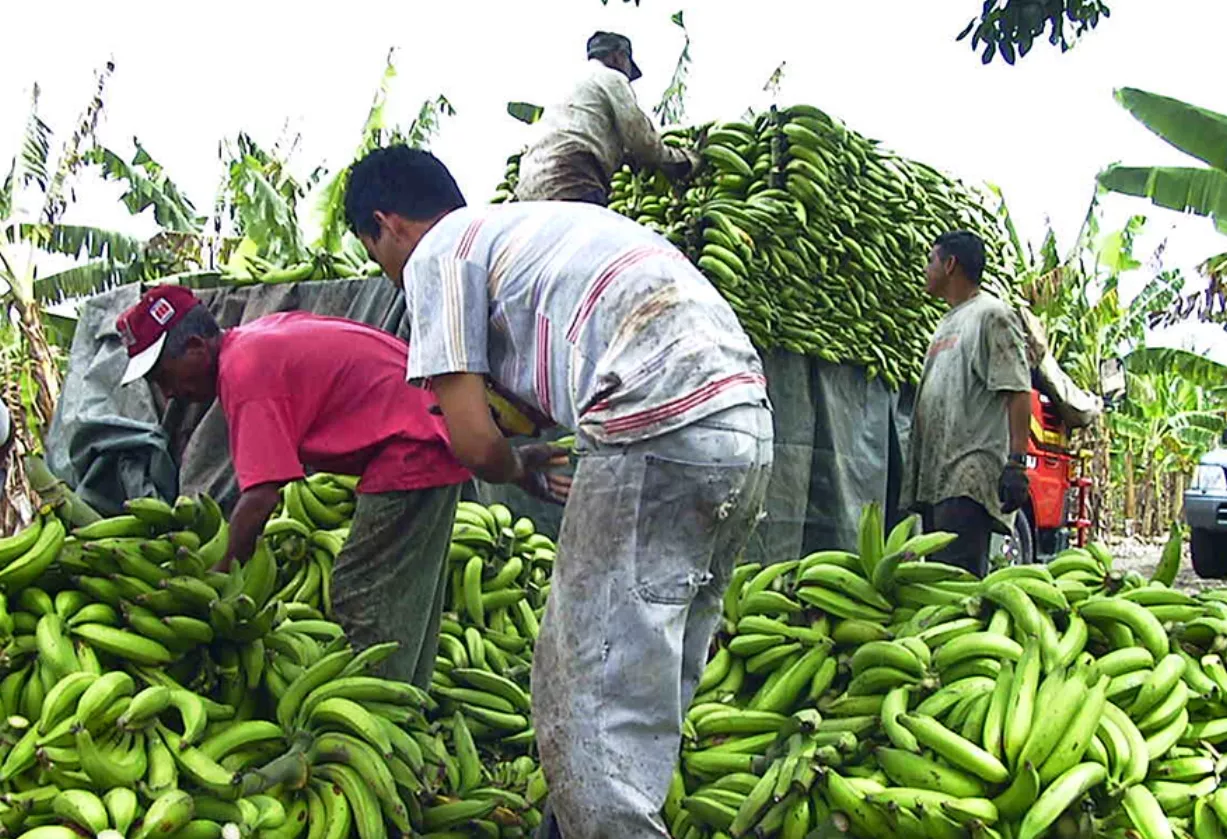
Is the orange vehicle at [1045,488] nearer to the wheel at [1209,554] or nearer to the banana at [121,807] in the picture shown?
the wheel at [1209,554]

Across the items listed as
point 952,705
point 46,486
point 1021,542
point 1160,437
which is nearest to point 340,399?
point 46,486

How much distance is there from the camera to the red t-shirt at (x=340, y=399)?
3.36 metres

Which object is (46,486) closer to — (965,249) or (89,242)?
(965,249)

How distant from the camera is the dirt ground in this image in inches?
532

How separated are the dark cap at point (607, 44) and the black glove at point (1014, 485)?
2754 millimetres

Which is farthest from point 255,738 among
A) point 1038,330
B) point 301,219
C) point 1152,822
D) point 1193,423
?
point 1193,423

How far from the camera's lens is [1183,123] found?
11.3 metres

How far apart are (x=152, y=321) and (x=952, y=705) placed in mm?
2430

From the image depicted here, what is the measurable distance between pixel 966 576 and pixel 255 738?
2.12 metres

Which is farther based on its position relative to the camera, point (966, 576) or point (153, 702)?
point (966, 576)

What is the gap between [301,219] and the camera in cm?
1112

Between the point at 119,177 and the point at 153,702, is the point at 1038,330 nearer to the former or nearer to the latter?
the point at 153,702

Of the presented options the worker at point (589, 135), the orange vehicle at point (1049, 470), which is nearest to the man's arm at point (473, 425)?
the worker at point (589, 135)

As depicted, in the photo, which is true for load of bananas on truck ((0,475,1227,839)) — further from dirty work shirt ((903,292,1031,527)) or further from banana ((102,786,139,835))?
dirty work shirt ((903,292,1031,527))
